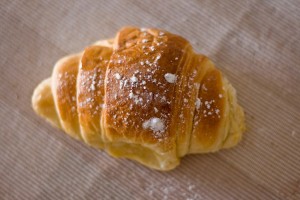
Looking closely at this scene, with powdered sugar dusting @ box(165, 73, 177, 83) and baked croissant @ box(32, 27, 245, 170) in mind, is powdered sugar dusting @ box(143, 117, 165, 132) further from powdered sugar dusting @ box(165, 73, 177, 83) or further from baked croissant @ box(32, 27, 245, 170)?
powdered sugar dusting @ box(165, 73, 177, 83)

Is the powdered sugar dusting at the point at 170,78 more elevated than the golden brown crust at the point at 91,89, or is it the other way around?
the powdered sugar dusting at the point at 170,78

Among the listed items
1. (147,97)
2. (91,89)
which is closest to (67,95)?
(91,89)

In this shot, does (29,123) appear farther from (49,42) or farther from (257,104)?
(257,104)

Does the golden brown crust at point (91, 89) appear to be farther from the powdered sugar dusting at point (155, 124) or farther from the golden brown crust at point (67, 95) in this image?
the powdered sugar dusting at point (155, 124)

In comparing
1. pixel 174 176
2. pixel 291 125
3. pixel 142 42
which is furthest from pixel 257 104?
pixel 142 42

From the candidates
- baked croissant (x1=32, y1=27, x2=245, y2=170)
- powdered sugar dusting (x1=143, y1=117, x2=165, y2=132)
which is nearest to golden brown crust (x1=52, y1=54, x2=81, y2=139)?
baked croissant (x1=32, y1=27, x2=245, y2=170)

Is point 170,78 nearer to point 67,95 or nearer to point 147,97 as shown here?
point 147,97

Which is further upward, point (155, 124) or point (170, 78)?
point (170, 78)

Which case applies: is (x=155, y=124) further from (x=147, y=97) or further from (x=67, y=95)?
(x=67, y=95)

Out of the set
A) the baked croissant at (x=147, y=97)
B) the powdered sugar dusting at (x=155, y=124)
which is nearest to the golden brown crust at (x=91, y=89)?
the baked croissant at (x=147, y=97)
